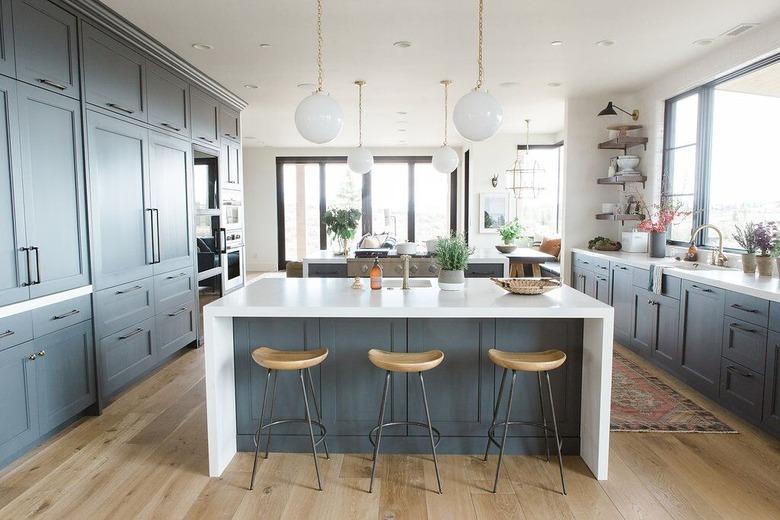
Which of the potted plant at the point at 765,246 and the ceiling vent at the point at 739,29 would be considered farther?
the ceiling vent at the point at 739,29

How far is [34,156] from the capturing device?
9.72 feet

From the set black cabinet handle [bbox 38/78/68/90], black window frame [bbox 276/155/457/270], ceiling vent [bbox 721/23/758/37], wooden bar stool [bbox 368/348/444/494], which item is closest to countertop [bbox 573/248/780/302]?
ceiling vent [bbox 721/23/758/37]

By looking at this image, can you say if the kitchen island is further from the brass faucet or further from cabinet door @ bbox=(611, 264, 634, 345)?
cabinet door @ bbox=(611, 264, 634, 345)

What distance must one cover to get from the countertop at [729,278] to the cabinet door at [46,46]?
4.42 meters

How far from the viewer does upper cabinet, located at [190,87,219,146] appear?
522 cm

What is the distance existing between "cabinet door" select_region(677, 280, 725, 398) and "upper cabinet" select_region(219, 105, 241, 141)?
498 centimetres

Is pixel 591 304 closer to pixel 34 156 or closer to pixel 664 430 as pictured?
pixel 664 430

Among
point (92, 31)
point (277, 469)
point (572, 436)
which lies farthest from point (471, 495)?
point (92, 31)

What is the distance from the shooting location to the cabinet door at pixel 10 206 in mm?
2730

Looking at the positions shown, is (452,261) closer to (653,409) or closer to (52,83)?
(653,409)

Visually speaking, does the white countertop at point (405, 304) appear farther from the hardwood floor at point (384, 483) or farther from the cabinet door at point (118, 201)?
the cabinet door at point (118, 201)

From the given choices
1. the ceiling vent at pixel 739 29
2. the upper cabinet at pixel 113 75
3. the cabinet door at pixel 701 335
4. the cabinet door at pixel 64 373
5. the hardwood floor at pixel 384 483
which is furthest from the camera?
the ceiling vent at pixel 739 29

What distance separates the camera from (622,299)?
5.20 meters

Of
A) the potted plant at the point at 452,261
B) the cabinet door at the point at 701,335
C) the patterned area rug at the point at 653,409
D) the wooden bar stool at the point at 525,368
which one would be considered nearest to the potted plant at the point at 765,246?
the cabinet door at the point at 701,335
